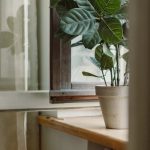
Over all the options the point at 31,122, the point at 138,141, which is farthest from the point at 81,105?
the point at 138,141

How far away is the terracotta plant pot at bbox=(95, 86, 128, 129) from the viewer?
1.28 meters

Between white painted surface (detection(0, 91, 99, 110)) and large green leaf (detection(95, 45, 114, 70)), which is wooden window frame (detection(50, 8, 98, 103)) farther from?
large green leaf (detection(95, 45, 114, 70))

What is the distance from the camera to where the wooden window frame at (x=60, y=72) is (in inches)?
61.4

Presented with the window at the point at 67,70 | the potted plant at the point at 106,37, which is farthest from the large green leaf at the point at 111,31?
the window at the point at 67,70

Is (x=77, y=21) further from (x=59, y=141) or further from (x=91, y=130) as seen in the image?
(x=59, y=141)

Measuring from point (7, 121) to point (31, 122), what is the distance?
129 millimetres

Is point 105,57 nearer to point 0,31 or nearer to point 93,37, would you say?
point 93,37

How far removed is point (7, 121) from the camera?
1.50 m

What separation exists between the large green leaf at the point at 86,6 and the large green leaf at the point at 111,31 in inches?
2.7

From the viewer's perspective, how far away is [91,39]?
131 cm

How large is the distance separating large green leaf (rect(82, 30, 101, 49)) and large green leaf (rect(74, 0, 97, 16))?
8 centimetres

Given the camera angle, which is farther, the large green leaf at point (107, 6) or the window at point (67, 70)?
the window at point (67, 70)

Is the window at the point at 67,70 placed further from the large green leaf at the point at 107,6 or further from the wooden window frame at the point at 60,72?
the large green leaf at the point at 107,6

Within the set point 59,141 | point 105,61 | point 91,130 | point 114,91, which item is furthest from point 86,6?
point 59,141
